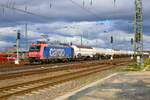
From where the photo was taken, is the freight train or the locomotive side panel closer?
the freight train

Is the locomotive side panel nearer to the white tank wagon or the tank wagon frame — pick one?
the tank wagon frame

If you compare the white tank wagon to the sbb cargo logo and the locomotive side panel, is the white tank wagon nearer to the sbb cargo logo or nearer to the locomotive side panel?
the locomotive side panel

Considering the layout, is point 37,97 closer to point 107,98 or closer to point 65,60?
point 107,98

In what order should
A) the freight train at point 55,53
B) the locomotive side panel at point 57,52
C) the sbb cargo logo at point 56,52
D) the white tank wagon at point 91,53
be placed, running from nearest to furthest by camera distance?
the freight train at point 55,53, the locomotive side panel at point 57,52, the sbb cargo logo at point 56,52, the white tank wagon at point 91,53

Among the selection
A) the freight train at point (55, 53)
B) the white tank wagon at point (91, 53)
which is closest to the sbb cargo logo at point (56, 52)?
the freight train at point (55, 53)

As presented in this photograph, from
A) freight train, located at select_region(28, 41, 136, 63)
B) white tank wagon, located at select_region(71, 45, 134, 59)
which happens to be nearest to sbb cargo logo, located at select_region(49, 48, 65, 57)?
freight train, located at select_region(28, 41, 136, 63)

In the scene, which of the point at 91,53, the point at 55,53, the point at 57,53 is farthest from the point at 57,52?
the point at 91,53

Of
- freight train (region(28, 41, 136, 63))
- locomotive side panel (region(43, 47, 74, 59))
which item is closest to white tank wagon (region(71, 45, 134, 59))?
freight train (region(28, 41, 136, 63))

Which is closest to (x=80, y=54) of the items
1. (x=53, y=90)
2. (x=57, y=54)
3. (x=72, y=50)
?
(x=72, y=50)

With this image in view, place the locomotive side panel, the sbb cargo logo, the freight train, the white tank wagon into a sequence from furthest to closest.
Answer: the white tank wagon
the sbb cargo logo
the locomotive side panel
the freight train

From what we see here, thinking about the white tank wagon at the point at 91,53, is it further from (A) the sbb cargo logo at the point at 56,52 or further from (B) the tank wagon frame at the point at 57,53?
(A) the sbb cargo logo at the point at 56,52

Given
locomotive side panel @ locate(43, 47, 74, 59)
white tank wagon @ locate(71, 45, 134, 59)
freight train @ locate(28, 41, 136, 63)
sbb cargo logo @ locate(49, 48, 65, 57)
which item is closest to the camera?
freight train @ locate(28, 41, 136, 63)

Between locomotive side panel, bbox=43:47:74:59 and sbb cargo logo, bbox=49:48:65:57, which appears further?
sbb cargo logo, bbox=49:48:65:57

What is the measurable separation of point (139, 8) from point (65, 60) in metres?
27.1
